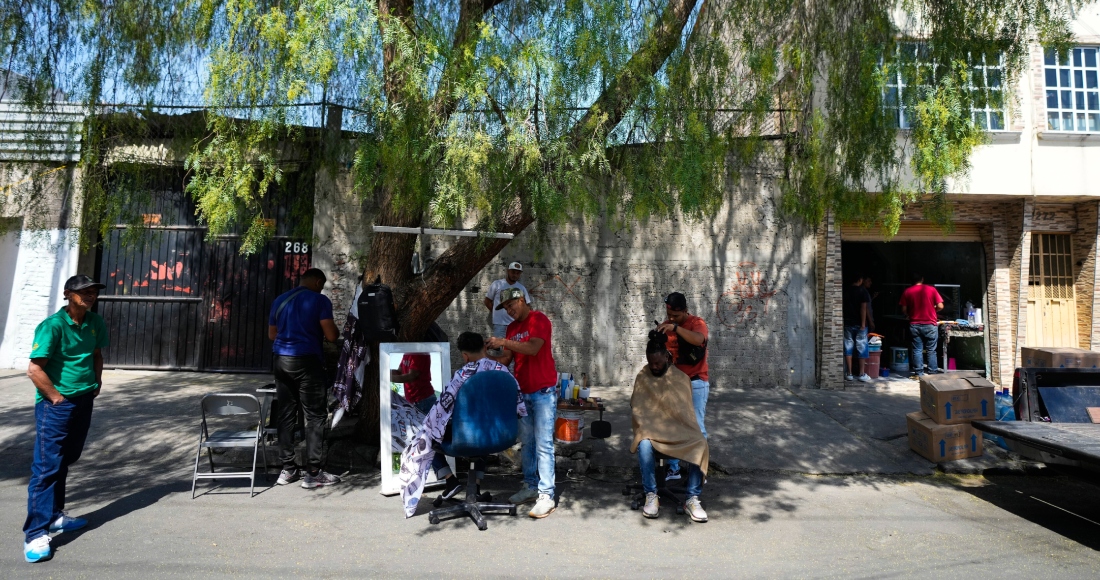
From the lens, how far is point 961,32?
20.1 feet

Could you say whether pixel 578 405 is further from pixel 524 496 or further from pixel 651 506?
pixel 651 506

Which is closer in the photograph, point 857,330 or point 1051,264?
point 857,330

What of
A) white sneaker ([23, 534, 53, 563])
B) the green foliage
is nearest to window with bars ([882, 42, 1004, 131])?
the green foliage

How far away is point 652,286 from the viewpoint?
9641 millimetres

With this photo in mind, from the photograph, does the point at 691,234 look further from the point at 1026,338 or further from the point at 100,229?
the point at 100,229

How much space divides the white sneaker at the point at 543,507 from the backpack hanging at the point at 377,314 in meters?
1.98

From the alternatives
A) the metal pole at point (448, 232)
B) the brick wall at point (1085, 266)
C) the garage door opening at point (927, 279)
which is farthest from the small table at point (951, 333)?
the metal pole at point (448, 232)

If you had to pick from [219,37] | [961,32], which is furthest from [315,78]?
[961,32]

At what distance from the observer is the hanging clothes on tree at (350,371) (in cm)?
594

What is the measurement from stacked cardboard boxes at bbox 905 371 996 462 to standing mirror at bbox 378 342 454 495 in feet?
15.8

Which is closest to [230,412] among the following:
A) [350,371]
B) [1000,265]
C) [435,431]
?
[350,371]

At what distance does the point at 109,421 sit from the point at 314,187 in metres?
3.67

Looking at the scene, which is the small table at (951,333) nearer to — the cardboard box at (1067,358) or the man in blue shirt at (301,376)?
the cardboard box at (1067,358)

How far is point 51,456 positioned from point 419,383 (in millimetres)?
2701
